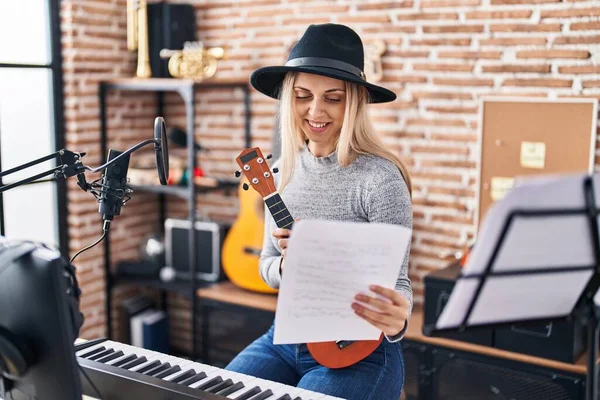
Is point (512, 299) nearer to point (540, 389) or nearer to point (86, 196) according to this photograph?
point (540, 389)

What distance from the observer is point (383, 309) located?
4.91ft

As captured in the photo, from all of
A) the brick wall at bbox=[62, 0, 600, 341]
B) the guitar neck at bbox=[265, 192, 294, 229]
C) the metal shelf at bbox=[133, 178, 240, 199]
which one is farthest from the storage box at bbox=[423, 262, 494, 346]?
the metal shelf at bbox=[133, 178, 240, 199]

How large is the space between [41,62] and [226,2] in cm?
99

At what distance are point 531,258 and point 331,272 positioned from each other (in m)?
0.37

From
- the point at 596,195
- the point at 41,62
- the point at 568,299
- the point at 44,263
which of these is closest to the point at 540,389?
the point at 568,299

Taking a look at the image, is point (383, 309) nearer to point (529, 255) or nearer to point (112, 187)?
point (529, 255)

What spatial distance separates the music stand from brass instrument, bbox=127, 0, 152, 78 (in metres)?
2.77

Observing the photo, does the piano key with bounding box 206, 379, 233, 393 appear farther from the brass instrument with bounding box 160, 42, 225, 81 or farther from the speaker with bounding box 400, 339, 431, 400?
the brass instrument with bounding box 160, 42, 225, 81

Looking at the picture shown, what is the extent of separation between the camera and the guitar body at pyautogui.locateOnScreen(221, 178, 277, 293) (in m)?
3.47

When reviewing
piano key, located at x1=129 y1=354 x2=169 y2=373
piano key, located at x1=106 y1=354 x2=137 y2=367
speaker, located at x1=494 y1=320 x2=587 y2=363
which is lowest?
speaker, located at x1=494 y1=320 x2=587 y2=363

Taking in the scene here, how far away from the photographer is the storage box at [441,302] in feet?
9.28

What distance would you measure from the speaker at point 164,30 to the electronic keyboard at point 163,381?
7.18ft

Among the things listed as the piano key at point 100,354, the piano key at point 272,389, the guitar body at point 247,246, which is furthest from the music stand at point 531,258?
the guitar body at point 247,246

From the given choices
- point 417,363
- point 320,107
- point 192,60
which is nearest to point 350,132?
point 320,107
